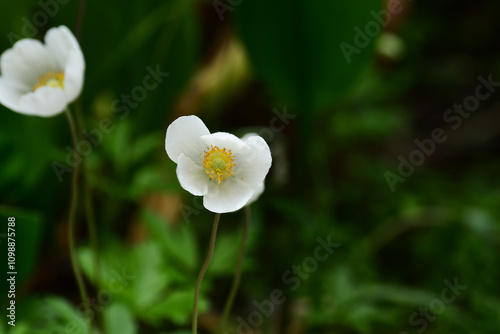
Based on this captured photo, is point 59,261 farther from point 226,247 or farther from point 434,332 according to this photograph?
point 434,332

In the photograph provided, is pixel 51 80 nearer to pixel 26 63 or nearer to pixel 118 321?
pixel 26 63

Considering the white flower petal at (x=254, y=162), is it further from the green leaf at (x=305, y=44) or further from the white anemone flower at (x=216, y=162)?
the green leaf at (x=305, y=44)

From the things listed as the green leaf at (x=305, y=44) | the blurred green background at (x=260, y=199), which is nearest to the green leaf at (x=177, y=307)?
the blurred green background at (x=260, y=199)

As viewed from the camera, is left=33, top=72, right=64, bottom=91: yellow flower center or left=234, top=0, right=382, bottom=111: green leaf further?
left=234, top=0, right=382, bottom=111: green leaf

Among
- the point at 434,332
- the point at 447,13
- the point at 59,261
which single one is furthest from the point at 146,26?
the point at 447,13

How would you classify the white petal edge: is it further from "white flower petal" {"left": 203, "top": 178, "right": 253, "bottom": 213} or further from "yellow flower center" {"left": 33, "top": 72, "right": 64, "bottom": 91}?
"yellow flower center" {"left": 33, "top": 72, "right": 64, "bottom": 91}

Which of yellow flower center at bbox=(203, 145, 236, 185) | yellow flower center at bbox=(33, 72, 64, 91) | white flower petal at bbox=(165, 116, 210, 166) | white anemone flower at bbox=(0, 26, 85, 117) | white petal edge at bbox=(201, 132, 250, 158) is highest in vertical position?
white anemone flower at bbox=(0, 26, 85, 117)

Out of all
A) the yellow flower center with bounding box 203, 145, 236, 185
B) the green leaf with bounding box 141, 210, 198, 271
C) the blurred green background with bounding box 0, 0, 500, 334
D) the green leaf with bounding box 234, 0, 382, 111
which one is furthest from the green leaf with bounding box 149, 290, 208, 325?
the green leaf with bounding box 234, 0, 382, 111

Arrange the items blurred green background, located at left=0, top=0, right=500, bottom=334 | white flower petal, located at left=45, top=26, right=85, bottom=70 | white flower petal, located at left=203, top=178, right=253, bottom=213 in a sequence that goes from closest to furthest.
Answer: white flower petal, located at left=203, top=178, right=253, bottom=213 < white flower petal, located at left=45, top=26, right=85, bottom=70 < blurred green background, located at left=0, top=0, right=500, bottom=334

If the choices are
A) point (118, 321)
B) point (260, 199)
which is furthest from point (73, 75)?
point (260, 199)
